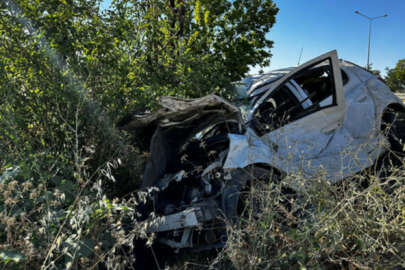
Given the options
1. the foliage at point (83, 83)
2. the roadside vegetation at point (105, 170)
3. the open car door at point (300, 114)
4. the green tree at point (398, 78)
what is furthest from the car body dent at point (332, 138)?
the green tree at point (398, 78)

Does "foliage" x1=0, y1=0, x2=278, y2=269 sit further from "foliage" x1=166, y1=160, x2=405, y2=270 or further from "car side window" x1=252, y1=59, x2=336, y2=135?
"car side window" x1=252, y1=59, x2=336, y2=135

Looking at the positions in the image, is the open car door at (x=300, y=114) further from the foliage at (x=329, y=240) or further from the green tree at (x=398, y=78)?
the green tree at (x=398, y=78)

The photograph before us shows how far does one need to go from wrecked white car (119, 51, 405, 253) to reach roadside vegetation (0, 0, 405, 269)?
12.7 inches

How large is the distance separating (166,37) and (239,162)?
2.95 meters

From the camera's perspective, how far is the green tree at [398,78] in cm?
3581

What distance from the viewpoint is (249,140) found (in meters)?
3.12

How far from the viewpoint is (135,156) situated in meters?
4.01

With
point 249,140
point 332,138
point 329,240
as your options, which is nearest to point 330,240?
point 329,240

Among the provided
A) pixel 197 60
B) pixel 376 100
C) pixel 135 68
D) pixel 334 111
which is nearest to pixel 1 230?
pixel 135 68

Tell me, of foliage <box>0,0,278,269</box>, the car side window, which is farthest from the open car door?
foliage <box>0,0,278,269</box>

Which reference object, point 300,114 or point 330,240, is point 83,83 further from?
point 330,240

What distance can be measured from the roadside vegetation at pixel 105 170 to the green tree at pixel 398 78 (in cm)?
4083

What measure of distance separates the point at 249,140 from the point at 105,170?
1.63 metres

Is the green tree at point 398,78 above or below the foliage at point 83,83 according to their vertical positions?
above
